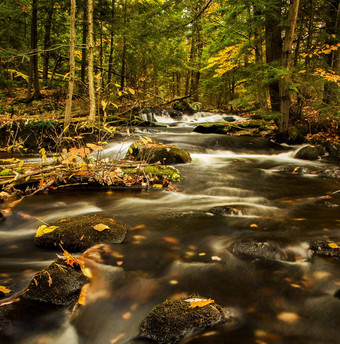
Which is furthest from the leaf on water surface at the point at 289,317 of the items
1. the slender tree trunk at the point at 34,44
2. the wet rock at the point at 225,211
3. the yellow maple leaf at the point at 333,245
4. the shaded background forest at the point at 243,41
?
the slender tree trunk at the point at 34,44

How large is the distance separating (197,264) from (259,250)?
0.79 m

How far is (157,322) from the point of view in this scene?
194 cm

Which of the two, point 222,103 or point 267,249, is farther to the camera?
point 222,103

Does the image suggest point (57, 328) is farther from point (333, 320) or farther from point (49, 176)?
point (49, 176)

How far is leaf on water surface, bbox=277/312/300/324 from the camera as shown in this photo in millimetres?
2078

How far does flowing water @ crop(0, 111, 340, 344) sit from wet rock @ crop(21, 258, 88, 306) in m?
0.12

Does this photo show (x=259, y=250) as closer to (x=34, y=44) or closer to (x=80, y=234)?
(x=80, y=234)

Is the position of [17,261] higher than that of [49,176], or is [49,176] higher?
[49,176]

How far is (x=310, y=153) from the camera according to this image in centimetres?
902

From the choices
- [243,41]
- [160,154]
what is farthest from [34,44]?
[243,41]

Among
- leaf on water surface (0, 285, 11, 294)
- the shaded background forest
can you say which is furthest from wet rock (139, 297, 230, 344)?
the shaded background forest

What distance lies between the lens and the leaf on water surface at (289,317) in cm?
208

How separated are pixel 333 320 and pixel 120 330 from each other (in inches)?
68.9

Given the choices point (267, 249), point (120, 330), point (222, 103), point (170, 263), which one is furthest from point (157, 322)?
point (222, 103)
